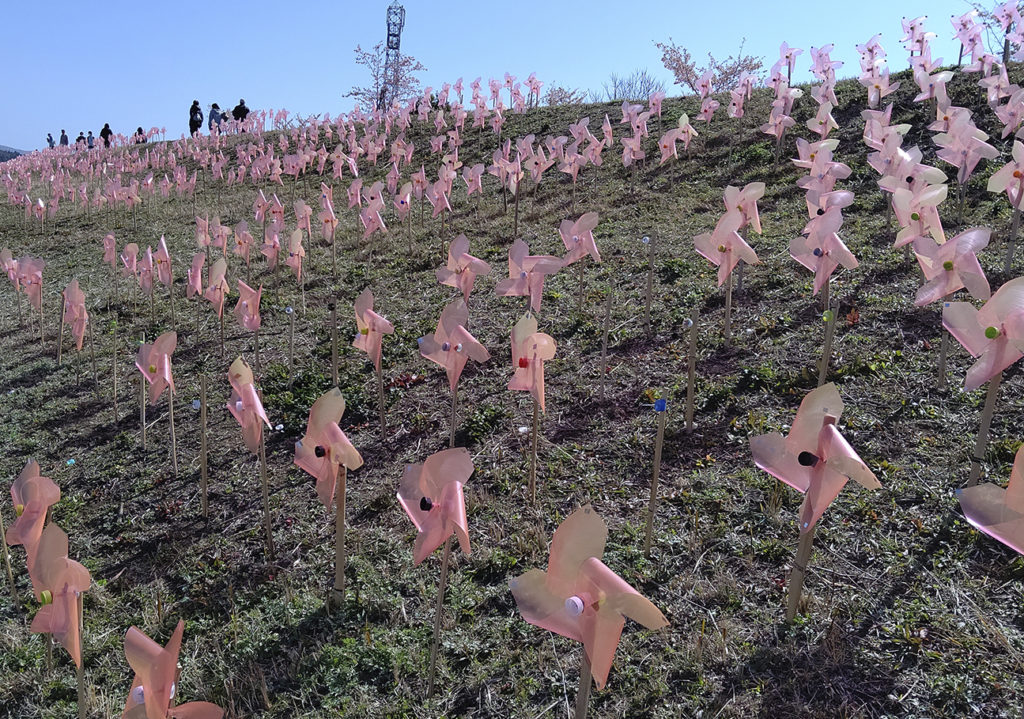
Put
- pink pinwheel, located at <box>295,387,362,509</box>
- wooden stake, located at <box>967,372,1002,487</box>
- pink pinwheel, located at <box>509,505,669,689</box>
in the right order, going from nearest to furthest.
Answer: pink pinwheel, located at <box>509,505,669,689</box>
pink pinwheel, located at <box>295,387,362,509</box>
wooden stake, located at <box>967,372,1002,487</box>

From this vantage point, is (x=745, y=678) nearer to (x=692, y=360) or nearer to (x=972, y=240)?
(x=692, y=360)

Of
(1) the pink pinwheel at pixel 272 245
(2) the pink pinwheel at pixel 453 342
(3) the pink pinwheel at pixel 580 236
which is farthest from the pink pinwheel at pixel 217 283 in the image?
(3) the pink pinwheel at pixel 580 236

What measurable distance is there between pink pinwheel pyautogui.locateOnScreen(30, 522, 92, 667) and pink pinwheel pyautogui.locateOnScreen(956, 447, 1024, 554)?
2.76m

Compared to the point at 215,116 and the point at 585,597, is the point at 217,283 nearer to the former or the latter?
the point at 585,597

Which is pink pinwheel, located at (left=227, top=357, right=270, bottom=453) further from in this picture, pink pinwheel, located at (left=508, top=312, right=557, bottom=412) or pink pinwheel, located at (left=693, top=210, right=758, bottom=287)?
pink pinwheel, located at (left=693, top=210, right=758, bottom=287)

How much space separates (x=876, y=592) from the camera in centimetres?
308

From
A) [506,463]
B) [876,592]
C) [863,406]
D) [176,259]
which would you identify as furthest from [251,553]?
[176,259]

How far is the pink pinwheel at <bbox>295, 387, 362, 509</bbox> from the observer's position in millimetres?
2922

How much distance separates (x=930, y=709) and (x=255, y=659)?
2682 millimetres

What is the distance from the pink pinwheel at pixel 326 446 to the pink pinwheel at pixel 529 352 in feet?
3.42

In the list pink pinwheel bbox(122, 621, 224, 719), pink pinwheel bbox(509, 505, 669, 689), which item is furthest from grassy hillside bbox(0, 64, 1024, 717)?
pink pinwheel bbox(509, 505, 669, 689)

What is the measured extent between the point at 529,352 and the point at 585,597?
184 cm

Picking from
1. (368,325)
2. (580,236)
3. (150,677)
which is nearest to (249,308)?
(368,325)

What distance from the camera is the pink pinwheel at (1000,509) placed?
193 cm
